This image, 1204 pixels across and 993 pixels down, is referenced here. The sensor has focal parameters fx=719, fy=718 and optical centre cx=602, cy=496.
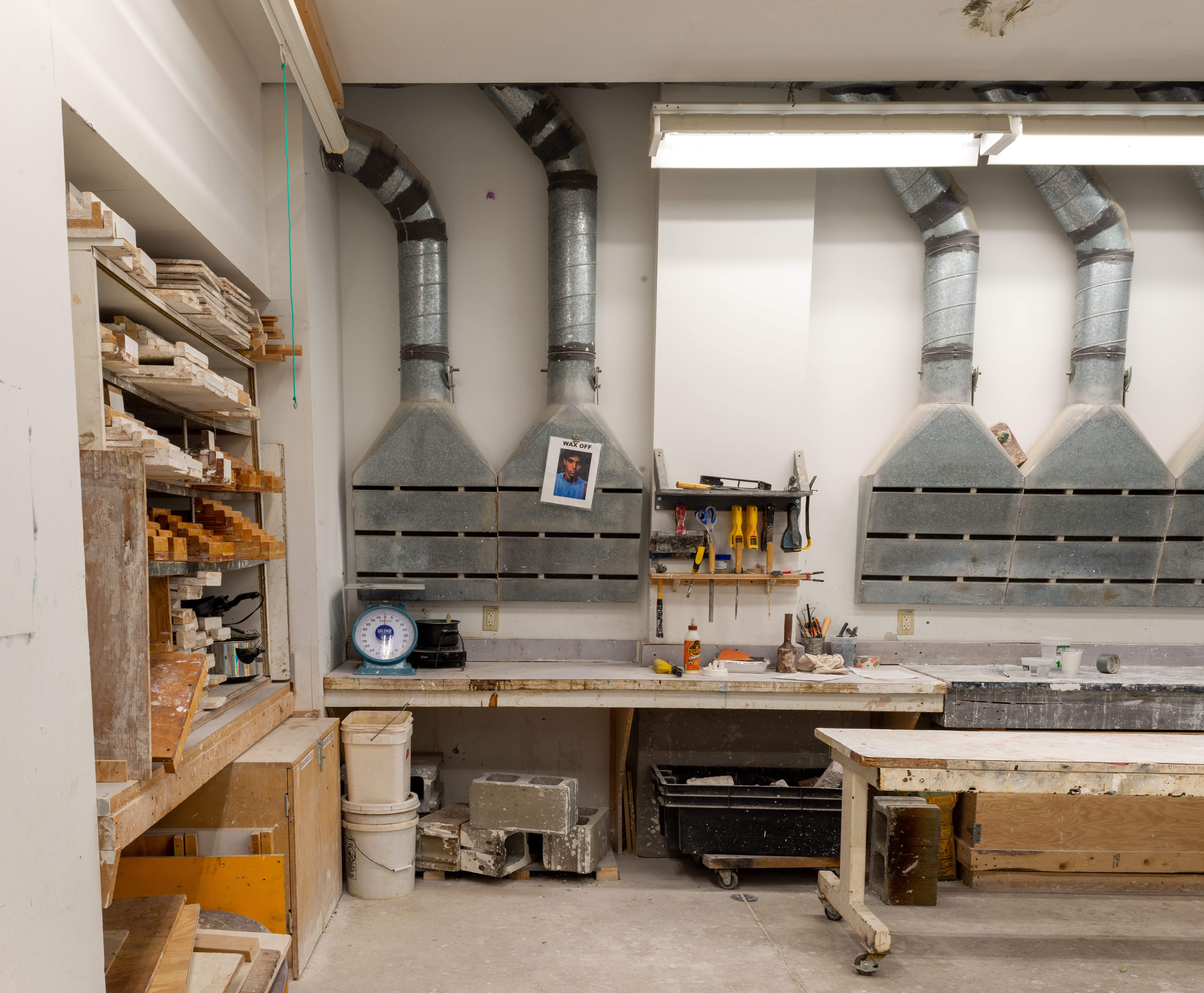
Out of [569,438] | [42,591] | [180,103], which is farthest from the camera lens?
[569,438]

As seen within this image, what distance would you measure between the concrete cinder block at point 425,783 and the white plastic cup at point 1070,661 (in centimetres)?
298

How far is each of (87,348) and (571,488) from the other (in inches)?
83.9

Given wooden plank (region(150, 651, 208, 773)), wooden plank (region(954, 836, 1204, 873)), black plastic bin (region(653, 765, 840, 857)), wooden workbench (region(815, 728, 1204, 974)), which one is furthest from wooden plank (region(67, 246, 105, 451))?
wooden plank (region(954, 836, 1204, 873))

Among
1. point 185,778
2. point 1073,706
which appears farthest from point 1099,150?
point 185,778

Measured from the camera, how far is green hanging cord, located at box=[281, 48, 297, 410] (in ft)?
9.53

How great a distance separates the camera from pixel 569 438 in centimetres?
351

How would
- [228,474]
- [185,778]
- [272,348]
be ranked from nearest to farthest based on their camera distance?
[185,778] < [228,474] < [272,348]

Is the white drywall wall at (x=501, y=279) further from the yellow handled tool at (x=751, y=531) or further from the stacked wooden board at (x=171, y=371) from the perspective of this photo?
the stacked wooden board at (x=171, y=371)

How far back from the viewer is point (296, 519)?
3.06 m

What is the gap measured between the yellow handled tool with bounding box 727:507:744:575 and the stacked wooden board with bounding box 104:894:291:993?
228cm

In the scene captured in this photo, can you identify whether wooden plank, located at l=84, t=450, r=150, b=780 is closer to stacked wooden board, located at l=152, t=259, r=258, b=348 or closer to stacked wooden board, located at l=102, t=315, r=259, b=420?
stacked wooden board, located at l=102, t=315, r=259, b=420

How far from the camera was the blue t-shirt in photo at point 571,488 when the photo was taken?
351cm

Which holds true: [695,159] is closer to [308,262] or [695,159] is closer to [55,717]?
[308,262]

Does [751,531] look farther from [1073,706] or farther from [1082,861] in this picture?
[1082,861]
